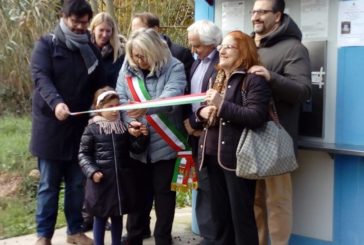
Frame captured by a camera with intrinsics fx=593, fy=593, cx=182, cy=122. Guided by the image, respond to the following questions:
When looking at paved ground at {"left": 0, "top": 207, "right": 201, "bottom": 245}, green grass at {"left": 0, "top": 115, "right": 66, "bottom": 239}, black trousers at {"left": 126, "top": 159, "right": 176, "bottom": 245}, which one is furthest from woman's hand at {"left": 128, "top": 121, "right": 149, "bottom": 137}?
green grass at {"left": 0, "top": 115, "right": 66, "bottom": 239}

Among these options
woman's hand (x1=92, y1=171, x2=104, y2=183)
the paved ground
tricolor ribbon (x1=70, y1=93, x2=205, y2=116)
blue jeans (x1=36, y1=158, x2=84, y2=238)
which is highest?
tricolor ribbon (x1=70, y1=93, x2=205, y2=116)

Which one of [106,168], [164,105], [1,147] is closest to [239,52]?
[164,105]

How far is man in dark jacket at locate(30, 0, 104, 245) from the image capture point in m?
4.52

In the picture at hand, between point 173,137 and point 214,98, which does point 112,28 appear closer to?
point 173,137

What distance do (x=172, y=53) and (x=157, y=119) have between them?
77 centimetres

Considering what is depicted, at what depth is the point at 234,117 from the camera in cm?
352

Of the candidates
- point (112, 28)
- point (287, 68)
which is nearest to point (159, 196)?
point (287, 68)

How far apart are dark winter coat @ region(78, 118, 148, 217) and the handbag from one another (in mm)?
905

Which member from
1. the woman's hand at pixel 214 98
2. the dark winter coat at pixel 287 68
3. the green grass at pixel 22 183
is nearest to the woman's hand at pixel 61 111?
the woman's hand at pixel 214 98

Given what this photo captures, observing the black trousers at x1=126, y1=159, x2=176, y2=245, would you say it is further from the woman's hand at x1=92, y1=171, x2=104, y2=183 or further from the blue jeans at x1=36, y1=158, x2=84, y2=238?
the blue jeans at x1=36, y1=158, x2=84, y2=238

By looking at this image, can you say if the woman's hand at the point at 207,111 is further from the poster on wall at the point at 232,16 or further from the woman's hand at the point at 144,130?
the poster on wall at the point at 232,16

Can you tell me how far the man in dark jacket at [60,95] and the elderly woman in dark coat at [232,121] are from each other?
1218 mm

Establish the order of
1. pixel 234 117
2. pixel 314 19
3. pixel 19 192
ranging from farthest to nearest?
pixel 19 192 < pixel 314 19 < pixel 234 117

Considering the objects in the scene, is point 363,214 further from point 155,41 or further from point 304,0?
point 155,41
